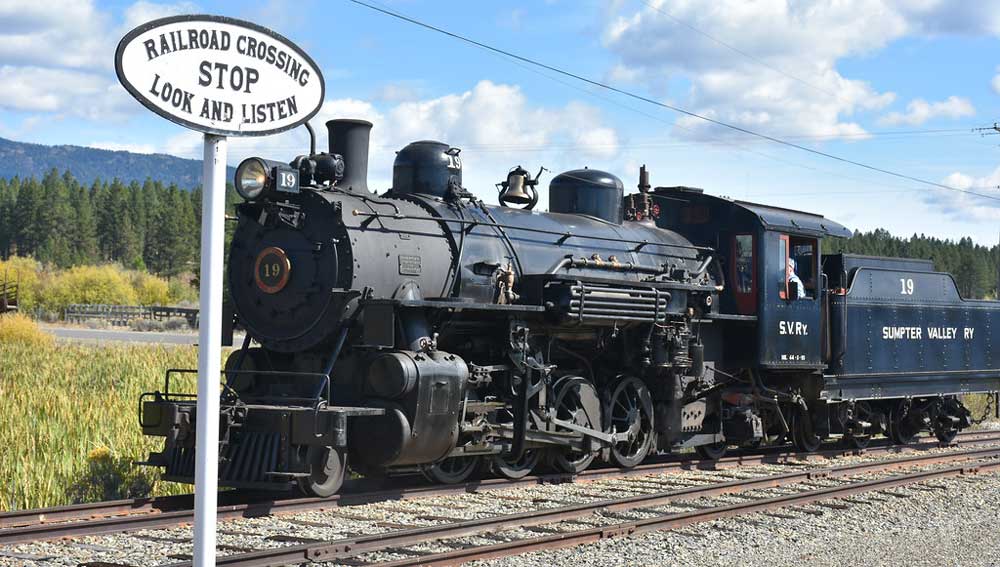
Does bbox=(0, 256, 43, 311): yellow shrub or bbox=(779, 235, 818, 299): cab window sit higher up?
bbox=(0, 256, 43, 311): yellow shrub

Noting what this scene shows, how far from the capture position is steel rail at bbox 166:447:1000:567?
713 cm

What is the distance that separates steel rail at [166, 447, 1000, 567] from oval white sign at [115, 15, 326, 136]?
12.2ft

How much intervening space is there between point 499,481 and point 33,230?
346ft

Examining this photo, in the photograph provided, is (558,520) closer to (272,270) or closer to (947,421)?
(272,270)

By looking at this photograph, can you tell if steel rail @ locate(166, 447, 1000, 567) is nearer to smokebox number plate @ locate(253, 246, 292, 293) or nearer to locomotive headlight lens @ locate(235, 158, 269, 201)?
smokebox number plate @ locate(253, 246, 292, 293)

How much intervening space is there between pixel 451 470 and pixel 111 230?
106278mm

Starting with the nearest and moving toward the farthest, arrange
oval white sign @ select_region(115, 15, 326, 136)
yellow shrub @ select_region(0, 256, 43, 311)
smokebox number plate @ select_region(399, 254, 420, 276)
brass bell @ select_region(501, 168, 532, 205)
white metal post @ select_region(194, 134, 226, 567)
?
1. oval white sign @ select_region(115, 15, 326, 136)
2. white metal post @ select_region(194, 134, 226, 567)
3. smokebox number plate @ select_region(399, 254, 420, 276)
4. brass bell @ select_region(501, 168, 532, 205)
5. yellow shrub @ select_region(0, 256, 43, 311)

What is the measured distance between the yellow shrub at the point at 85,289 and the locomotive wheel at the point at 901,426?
205 ft

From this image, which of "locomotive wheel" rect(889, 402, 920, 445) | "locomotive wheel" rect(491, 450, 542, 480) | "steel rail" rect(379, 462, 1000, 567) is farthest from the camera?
"locomotive wheel" rect(889, 402, 920, 445)

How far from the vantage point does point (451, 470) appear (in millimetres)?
11188

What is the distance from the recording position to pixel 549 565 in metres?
7.38

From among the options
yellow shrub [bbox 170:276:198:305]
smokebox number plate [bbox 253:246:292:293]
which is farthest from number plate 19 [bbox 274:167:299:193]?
yellow shrub [bbox 170:276:198:305]

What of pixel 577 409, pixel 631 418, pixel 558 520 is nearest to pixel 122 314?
pixel 631 418

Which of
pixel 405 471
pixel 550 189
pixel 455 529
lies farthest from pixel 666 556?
pixel 550 189
